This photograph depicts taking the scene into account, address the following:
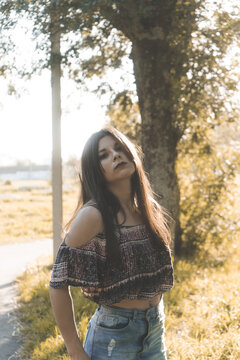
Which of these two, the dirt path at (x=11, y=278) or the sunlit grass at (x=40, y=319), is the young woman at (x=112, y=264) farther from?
the dirt path at (x=11, y=278)

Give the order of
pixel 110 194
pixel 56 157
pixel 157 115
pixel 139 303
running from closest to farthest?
1. pixel 139 303
2. pixel 110 194
3. pixel 157 115
4. pixel 56 157

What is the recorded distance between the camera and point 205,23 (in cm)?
480

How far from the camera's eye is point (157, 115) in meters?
5.24

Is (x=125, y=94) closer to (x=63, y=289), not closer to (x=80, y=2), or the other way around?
(x=80, y=2)

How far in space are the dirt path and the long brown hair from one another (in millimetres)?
2495

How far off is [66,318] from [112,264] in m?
0.28

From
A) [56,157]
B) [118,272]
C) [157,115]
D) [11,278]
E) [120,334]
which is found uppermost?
[157,115]

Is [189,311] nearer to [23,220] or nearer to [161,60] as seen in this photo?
Answer: [161,60]

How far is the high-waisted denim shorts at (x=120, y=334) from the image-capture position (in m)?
1.67

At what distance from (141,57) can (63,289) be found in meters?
4.07

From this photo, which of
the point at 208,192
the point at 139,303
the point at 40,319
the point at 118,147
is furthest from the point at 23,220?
the point at 139,303

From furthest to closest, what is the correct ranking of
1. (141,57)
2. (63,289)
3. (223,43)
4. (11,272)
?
1. (11,272)
2. (141,57)
3. (223,43)
4. (63,289)

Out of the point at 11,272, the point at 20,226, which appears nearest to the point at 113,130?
the point at 11,272

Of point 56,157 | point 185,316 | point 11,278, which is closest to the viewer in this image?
point 185,316
